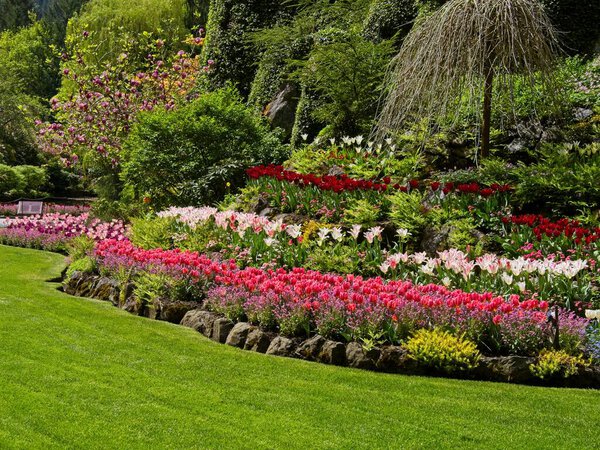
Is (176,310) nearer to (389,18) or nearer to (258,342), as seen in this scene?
(258,342)

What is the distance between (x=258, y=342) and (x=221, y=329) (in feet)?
1.96

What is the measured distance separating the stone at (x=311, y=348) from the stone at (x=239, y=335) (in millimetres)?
674

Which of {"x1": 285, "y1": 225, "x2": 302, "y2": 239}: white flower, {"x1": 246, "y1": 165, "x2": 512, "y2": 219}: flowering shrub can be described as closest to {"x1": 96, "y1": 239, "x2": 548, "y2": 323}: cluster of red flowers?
{"x1": 285, "y1": 225, "x2": 302, "y2": 239}: white flower

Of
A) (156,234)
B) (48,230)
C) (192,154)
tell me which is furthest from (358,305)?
(48,230)

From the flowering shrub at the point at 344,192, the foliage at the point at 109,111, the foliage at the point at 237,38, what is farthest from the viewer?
the foliage at the point at 237,38

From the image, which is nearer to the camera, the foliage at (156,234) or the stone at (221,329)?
the stone at (221,329)

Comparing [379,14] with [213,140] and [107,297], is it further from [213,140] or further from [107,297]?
[107,297]

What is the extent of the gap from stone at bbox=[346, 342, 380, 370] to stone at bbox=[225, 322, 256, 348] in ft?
3.80

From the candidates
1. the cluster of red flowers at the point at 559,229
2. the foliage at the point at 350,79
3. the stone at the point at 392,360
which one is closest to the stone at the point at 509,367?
the stone at the point at 392,360

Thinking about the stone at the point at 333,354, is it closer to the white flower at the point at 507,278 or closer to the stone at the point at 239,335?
the stone at the point at 239,335

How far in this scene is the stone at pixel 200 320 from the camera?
7.60 metres

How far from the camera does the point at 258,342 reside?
6.96 m

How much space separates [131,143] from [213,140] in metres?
1.78

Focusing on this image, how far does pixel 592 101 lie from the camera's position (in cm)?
1276
